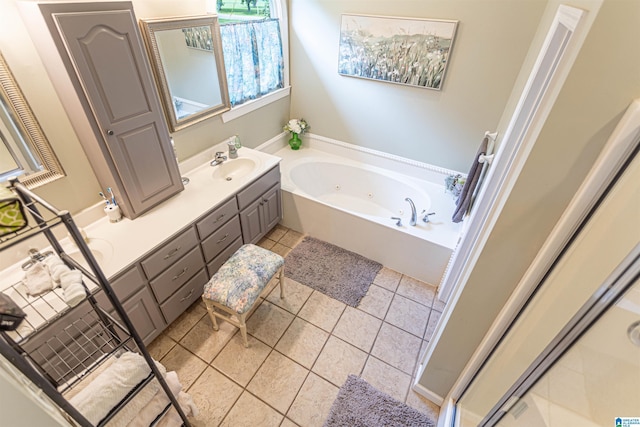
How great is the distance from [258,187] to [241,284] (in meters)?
0.86

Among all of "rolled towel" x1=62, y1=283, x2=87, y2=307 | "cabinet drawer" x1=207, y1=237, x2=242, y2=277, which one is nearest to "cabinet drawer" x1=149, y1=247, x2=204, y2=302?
"cabinet drawer" x1=207, y1=237, x2=242, y2=277

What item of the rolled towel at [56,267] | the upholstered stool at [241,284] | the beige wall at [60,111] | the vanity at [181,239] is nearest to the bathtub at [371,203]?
the vanity at [181,239]

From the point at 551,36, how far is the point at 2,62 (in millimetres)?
2387

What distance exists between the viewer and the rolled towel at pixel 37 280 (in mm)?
958

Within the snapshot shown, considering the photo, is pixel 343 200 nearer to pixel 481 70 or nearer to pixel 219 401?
pixel 481 70

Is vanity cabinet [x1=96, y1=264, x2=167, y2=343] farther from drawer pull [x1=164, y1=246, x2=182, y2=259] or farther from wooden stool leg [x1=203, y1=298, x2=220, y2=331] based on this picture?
wooden stool leg [x1=203, y1=298, x2=220, y2=331]

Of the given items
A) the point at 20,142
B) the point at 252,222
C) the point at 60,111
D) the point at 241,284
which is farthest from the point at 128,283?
the point at 252,222

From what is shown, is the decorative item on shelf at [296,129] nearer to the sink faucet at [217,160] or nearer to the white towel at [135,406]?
the sink faucet at [217,160]

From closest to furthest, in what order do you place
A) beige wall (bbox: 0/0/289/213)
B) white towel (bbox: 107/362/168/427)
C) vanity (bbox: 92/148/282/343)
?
white towel (bbox: 107/362/168/427), beige wall (bbox: 0/0/289/213), vanity (bbox: 92/148/282/343)

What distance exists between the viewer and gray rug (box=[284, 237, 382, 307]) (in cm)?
247

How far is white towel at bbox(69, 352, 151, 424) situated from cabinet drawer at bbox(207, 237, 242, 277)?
1108 mm

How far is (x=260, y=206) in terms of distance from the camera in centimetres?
259

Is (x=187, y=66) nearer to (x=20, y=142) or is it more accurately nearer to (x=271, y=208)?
(x=20, y=142)

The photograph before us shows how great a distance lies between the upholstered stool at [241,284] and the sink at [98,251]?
58cm
